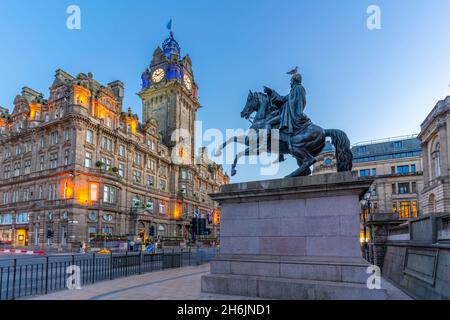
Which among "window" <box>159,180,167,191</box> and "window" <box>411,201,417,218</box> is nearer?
"window" <box>411,201,417,218</box>

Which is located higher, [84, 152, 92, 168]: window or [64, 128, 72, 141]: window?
[64, 128, 72, 141]: window

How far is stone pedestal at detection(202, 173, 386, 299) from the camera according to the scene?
9.05 m

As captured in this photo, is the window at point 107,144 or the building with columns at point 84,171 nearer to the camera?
the building with columns at point 84,171

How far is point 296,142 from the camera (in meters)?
11.4

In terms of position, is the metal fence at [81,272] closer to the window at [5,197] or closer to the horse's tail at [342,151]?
the horse's tail at [342,151]

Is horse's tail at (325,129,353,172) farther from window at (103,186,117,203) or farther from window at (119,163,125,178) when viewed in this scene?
window at (119,163,125,178)

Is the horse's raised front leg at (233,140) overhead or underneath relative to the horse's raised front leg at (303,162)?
overhead

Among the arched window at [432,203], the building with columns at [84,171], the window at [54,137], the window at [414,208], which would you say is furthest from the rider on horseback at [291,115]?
the window at [414,208]

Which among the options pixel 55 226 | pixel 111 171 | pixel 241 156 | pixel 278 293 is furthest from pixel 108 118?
pixel 278 293

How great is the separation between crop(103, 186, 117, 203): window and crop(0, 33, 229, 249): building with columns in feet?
0.51

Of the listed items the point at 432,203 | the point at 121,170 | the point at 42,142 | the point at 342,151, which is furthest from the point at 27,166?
the point at 432,203

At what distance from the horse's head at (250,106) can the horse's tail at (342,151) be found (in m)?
3.07

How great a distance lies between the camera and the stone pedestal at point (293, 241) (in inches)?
356

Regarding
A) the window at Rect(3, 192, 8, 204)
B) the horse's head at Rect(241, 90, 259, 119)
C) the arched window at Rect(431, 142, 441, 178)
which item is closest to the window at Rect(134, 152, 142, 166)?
the window at Rect(3, 192, 8, 204)
